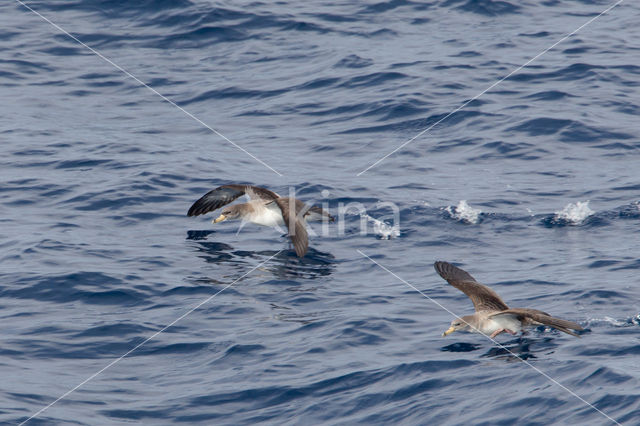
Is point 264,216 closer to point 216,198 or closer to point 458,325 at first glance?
point 216,198

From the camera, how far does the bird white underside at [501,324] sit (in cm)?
1022

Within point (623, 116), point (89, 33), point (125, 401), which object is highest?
point (89, 33)

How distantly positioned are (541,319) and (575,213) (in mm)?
5071

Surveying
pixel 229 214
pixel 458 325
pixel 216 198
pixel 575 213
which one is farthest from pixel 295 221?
pixel 575 213

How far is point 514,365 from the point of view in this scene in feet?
31.0

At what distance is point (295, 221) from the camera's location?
13.6 m

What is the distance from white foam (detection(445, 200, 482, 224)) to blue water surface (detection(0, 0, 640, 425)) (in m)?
0.05

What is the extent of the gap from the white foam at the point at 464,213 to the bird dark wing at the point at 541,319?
4383 mm

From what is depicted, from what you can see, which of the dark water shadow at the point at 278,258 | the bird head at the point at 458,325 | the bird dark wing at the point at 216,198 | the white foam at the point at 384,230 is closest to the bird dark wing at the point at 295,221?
the dark water shadow at the point at 278,258

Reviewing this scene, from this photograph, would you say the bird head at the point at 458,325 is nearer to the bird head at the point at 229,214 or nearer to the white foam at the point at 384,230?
the white foam at the point at 384,230

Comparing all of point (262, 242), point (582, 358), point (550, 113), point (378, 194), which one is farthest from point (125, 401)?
point (550, 113)

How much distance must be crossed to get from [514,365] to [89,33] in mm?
18274

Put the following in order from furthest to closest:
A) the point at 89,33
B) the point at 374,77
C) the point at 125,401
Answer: the point at 89,33, the point at 374,77, the point at 125,401

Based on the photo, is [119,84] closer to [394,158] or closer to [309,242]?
[394,158]
